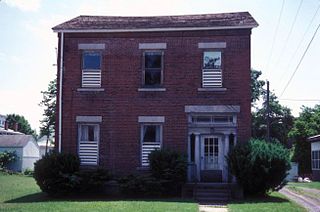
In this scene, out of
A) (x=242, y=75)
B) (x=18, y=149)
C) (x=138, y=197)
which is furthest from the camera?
(x=18, y=149)

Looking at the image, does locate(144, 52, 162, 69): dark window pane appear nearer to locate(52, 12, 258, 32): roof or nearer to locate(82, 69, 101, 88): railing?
locate(52, 12, 258, 32): roof

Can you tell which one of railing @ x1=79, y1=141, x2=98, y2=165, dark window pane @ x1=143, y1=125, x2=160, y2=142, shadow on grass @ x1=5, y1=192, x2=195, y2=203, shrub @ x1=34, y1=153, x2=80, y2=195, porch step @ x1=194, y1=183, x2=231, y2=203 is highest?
dark window pane @ x1=143, y1=125, x2=160, y2=142

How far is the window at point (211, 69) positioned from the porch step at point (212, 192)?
4.54 meters

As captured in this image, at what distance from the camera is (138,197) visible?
18609 mm

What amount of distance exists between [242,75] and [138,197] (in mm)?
7170

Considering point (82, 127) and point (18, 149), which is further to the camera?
point (18, 149)

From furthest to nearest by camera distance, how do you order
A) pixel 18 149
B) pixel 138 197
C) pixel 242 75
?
1. pixel 18 149
2. pixel 242 75
3. pixel 138 197

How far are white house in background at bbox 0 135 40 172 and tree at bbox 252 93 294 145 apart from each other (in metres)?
29.8

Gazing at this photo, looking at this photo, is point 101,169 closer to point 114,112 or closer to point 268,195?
point 114,112

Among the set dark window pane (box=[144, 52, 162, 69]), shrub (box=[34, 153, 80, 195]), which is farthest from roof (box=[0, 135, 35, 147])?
dark window pane (box=[144, 52, 162, 69])

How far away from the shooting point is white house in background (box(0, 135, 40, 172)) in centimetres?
4859

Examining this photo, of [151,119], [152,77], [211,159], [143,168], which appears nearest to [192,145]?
[211,159]

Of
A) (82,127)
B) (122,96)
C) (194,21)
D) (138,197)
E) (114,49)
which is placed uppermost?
(194,21)

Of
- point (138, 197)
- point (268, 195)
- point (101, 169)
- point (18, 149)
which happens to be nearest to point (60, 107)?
point (101, 169)
